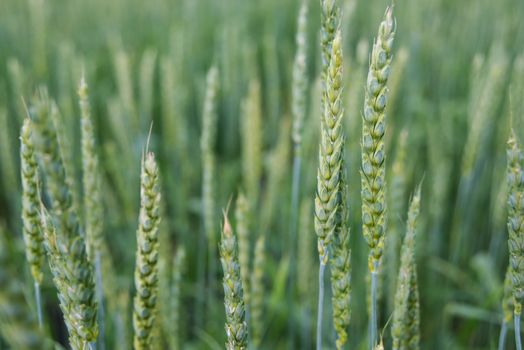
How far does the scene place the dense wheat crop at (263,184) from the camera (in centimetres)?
82

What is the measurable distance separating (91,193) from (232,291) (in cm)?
47

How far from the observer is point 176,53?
232cm

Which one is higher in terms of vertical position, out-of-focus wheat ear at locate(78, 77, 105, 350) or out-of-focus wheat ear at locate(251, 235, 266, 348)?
out-of-focus wheat ear at locate(78, 77, 105, 350)

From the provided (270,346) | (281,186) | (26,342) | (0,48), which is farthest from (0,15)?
(26,342)

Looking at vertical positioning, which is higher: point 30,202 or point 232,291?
point 30,202

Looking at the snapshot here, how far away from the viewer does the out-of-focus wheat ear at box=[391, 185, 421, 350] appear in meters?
0.95

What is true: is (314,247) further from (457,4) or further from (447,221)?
(457,4)

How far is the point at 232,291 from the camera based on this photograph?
0.83 metres

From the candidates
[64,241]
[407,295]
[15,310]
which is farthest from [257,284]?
[15,310]

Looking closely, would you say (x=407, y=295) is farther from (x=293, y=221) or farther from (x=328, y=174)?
(x=293, y=221)

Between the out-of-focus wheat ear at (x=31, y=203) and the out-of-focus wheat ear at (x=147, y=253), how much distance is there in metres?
0.17


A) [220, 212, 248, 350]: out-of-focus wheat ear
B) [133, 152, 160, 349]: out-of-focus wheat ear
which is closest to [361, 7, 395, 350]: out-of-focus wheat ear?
[220, 212, 248, 350]: out-of-focus wheat ear

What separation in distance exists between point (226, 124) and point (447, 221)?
115 centimetres

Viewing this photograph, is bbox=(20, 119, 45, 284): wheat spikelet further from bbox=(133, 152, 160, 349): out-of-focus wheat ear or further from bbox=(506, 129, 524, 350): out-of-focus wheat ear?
bbox=(506, 129, 524, 350): out-of-focus wheat ear
